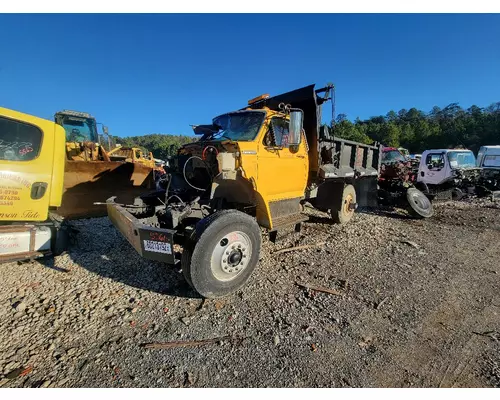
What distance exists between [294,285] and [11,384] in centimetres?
289

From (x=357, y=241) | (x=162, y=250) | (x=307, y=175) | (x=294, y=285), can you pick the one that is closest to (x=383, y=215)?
(x=357, y=241)

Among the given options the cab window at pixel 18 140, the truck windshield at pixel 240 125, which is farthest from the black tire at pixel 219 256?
the cab window at pixel 18 140

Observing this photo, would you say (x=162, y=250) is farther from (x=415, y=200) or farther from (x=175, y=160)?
(x=415, y=200)

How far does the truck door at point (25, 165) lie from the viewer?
10.8 ft

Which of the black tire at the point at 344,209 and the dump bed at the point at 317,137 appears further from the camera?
the black tire at the point at 344,209

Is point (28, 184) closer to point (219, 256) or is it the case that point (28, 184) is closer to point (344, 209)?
point (219, 256)

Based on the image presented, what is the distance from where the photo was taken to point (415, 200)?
7883mm

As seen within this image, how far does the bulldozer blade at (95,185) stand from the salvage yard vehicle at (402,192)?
7.34 meters

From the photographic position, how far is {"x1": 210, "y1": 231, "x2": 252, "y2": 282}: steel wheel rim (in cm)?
327

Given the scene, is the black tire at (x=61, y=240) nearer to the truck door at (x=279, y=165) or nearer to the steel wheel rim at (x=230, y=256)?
the steel wheel rim at (x=230, y=256)

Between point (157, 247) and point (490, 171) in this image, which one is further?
point (490, 171)

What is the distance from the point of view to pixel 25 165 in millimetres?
3406

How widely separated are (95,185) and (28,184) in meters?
2.23

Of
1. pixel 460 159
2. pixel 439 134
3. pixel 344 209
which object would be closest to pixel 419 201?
pixel 344 209
